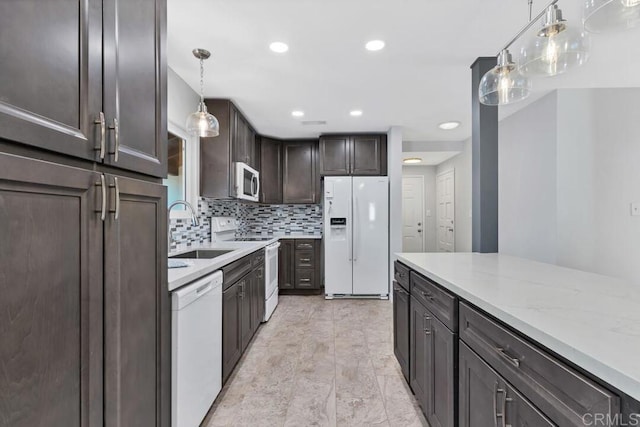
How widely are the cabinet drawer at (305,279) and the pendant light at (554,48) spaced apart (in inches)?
145

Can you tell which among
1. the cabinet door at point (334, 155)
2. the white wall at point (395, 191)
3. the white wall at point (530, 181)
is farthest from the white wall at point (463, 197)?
the cabinet door at point (334, 155)

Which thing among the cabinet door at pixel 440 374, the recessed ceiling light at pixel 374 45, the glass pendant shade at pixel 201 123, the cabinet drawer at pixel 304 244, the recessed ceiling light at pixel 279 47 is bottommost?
the cabinet door at pixel 440 374

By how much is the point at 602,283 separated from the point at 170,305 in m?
1.85

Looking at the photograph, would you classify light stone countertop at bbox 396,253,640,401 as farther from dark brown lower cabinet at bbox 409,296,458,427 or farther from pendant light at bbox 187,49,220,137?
pendant light at bbox 187,49,220,137

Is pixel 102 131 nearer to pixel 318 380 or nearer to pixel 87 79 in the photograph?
pixel 87 79

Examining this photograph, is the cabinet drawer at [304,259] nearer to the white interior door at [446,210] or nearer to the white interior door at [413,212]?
the white interior door at [446,210]

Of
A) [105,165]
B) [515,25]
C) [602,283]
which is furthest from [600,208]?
[105,165]

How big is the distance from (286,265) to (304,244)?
1.36 ft

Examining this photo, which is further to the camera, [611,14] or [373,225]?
[373,225]

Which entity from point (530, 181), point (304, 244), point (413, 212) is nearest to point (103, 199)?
point (304, 244)

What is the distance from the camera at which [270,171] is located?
4.88m

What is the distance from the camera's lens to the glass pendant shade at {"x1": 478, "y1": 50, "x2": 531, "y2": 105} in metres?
1.72

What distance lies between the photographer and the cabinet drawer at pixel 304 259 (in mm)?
4668

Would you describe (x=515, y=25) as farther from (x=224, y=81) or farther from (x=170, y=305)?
(x=170, y=305)
